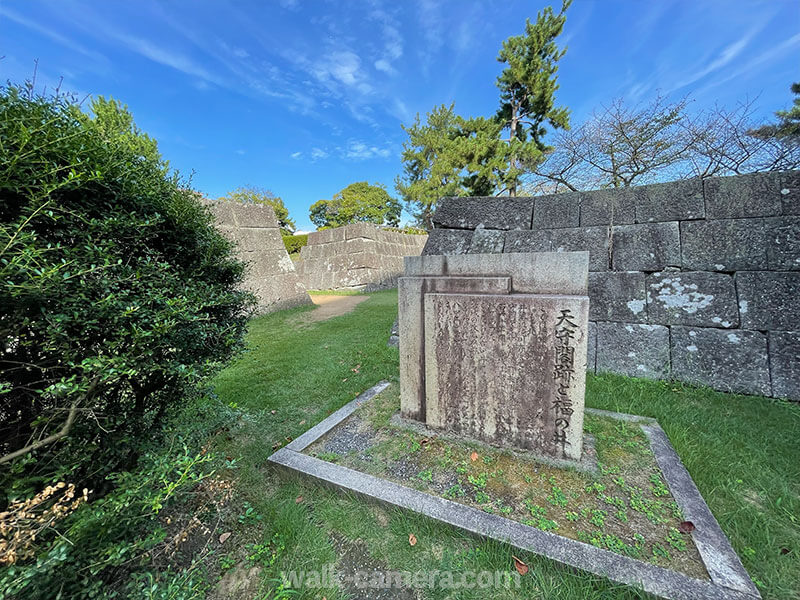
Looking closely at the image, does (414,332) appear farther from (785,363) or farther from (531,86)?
(531,86)

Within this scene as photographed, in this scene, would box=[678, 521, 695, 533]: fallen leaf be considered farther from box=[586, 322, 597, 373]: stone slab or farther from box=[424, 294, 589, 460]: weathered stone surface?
box=[586, 322, 597, 373]: stone slab

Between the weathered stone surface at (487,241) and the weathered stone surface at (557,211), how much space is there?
1.49 ft

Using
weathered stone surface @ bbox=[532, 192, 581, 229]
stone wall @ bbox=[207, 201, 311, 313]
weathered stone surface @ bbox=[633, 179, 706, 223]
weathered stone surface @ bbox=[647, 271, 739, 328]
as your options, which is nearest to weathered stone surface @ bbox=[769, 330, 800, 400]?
weathered stone surface @ bbox=[647, 271, 739, 328]

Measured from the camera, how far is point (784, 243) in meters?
2.70

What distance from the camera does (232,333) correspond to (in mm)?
1650

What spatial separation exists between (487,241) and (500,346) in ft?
7.65

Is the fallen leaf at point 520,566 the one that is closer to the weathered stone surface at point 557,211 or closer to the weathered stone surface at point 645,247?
the weathered stone surface at point 645,247

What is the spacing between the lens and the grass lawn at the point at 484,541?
4.20ft

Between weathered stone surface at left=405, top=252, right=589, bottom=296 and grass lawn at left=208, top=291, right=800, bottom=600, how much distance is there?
142cm

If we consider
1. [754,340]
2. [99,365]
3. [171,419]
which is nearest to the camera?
[99,365]

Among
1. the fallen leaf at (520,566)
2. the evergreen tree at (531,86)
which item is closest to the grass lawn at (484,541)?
the fallen leaf at (520,566)

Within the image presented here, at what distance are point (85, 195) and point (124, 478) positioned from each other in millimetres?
1137

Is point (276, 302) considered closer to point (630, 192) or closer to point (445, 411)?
point (445, 411)

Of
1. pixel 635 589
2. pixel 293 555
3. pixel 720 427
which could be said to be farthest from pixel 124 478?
pixel 720 427
